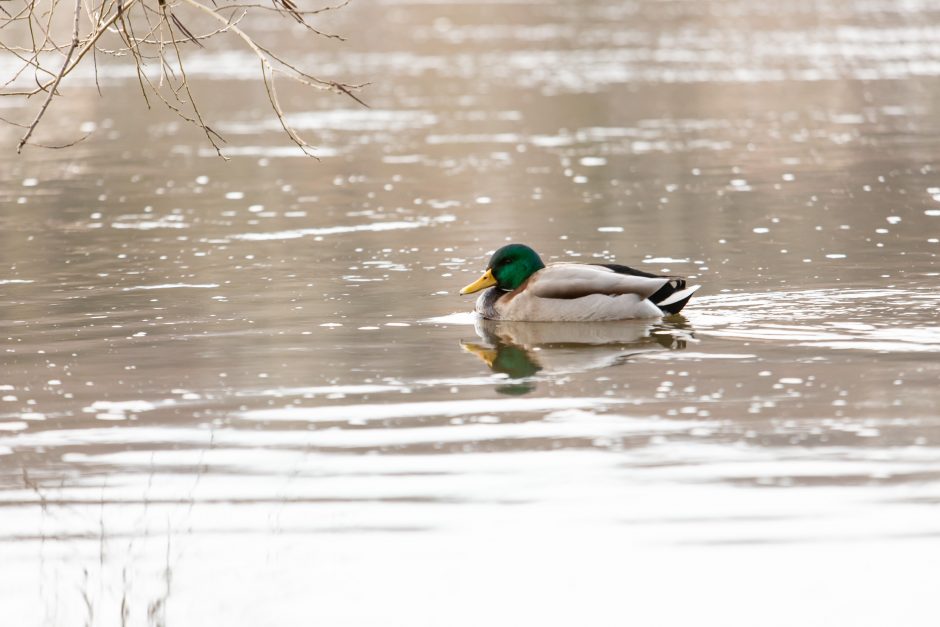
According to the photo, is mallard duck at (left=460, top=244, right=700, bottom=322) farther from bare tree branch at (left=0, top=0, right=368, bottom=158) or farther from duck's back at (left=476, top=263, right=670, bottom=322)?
bare tree branch at (left=0, top=0, right=368, bottom=158)

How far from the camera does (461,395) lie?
10.8m

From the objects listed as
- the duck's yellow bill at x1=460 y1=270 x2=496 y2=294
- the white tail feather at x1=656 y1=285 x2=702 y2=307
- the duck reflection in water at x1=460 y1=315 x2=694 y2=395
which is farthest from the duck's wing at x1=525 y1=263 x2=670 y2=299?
the duck's yellow bill at x1=460 y1=270 x2=496 y2=294

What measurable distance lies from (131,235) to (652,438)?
11.1 m

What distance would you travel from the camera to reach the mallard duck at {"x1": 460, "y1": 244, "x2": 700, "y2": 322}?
42.2 ft

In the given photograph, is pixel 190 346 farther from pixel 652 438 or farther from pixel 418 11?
pixel 418 11

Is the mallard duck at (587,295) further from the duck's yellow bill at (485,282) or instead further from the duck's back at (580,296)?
the duck's yellow bill at (485,282)

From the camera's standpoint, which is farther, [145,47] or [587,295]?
[145,47]

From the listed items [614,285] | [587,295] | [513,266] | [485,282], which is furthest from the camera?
[485,282]

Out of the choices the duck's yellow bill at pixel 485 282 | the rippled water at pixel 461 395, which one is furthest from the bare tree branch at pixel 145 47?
the duck's yellow bill at pixel 485 282

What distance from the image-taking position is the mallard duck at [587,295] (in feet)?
42.2

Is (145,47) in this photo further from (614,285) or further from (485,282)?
(614,285)

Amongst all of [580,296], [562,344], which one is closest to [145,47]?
[580,296]

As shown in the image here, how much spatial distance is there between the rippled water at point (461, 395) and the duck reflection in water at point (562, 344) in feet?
0.14

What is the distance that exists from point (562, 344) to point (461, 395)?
181 centimetres
